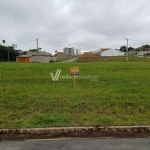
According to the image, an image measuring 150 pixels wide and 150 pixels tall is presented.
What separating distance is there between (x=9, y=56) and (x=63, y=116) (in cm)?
5771

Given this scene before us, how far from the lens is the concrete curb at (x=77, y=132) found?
12.1ft

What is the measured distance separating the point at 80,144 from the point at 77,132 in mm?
519

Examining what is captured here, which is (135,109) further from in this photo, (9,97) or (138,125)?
(9,97)

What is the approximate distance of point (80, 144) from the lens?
3.29 metres

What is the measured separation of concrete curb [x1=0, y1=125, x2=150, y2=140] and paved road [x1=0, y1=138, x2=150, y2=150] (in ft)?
0.72

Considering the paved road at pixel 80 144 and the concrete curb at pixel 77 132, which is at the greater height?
the concrete curb at pixel 77 132

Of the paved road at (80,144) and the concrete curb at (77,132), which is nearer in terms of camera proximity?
the paved road at (80,144)

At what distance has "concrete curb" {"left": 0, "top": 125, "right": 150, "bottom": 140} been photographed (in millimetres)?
3682

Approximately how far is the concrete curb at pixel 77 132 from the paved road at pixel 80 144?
22 cm

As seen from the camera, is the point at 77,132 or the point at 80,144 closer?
the point at 80,144

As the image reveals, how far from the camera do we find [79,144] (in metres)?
3.29

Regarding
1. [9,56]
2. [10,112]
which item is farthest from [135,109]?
[9,56]

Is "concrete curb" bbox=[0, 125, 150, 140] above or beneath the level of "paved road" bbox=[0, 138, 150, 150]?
above

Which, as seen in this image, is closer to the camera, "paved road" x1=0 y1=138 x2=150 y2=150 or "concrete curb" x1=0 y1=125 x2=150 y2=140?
"paved road" x1=0 y1=138 x2=150 y2=150
